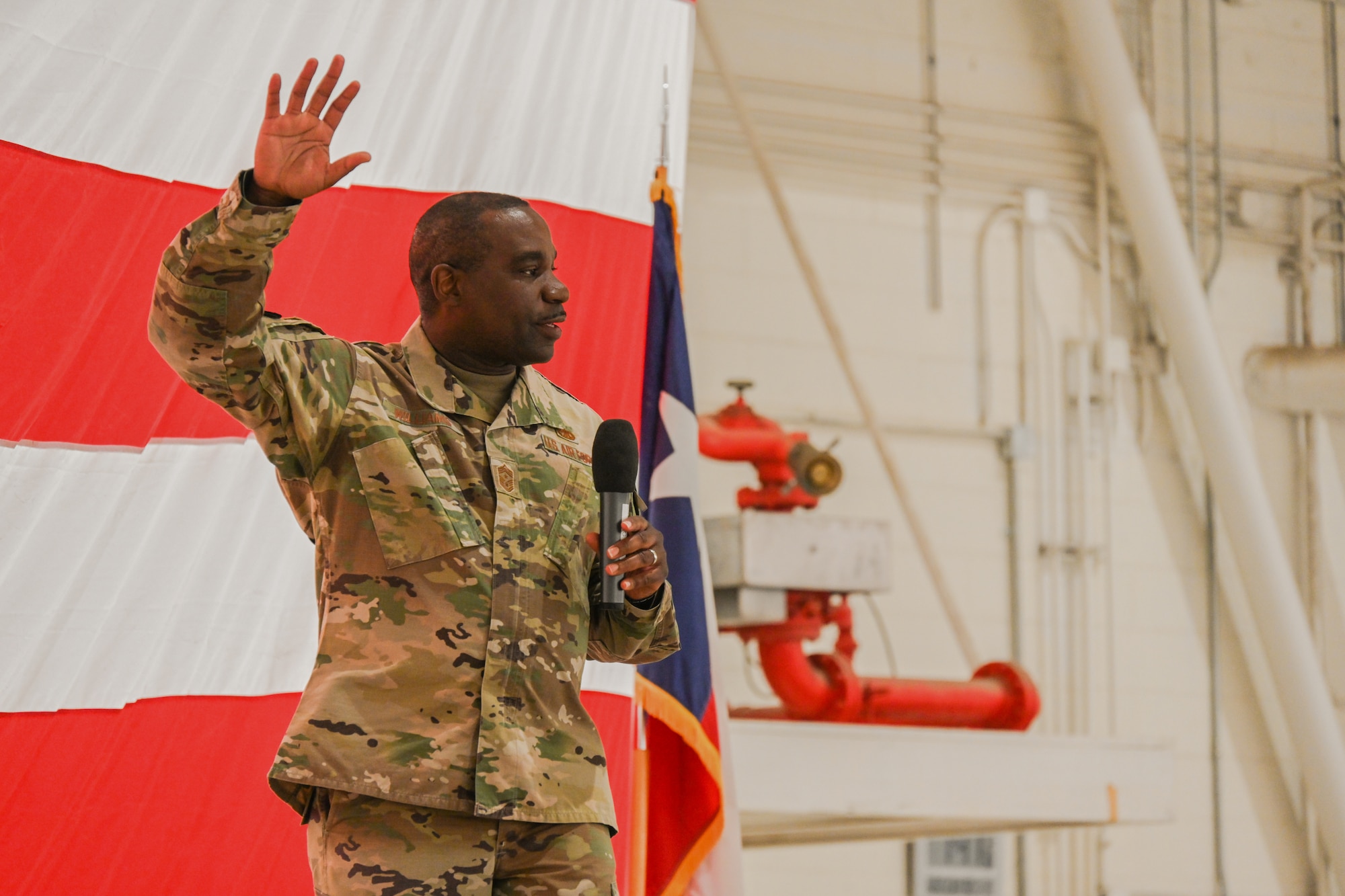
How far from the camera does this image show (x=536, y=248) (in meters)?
1.45

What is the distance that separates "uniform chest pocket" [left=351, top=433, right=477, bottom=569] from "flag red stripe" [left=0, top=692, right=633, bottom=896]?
107 centimetres

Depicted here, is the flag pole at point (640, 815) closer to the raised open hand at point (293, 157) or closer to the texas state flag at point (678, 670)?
the texas state flag at point (678, 670)

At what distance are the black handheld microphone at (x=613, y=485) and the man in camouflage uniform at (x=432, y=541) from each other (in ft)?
0.07

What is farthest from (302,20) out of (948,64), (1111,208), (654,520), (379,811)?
(1111,208)

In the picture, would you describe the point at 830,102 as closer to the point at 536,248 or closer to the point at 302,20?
the point at 302,20

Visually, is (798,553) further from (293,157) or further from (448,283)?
(293,157)

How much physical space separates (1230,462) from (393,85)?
3204 millimetres

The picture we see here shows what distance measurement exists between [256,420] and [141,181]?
1.26 metres

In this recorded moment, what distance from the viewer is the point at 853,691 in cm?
361

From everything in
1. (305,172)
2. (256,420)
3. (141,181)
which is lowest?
(256,420)

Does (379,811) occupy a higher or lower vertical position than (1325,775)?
lower

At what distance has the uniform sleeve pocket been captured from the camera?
1.34 m

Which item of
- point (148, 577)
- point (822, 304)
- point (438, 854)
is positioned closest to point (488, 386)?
point (438, 854)

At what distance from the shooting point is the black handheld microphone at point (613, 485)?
130cm
